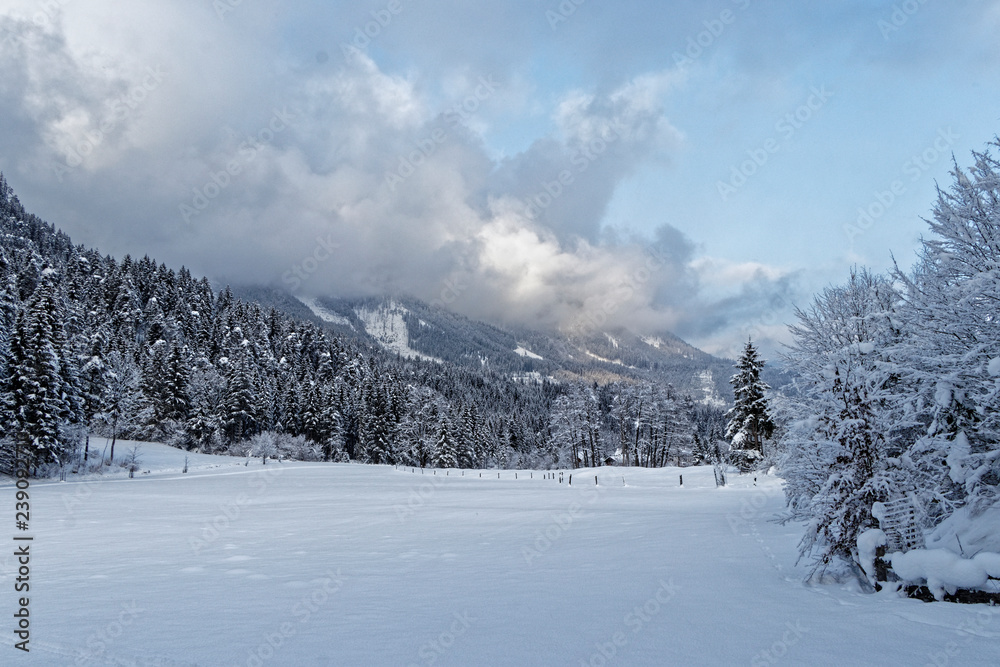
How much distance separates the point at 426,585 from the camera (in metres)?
8.45

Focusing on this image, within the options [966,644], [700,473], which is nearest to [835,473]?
[966,644]

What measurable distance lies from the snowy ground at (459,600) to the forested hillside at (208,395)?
28121mm

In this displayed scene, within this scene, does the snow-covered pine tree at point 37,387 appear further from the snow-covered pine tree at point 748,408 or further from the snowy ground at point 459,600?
the snow-covered pine tree at point 748,408

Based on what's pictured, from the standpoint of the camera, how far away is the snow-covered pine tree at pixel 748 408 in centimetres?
4375

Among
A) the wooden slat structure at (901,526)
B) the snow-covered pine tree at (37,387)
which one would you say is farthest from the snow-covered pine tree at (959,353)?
the snow-covered pine tree at (37,387)

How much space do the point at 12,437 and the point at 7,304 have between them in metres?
12.6

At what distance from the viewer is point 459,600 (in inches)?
Result: 295

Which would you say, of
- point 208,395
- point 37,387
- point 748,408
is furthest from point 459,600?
point 208,395

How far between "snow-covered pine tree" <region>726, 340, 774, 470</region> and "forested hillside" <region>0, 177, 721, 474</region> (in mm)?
21033

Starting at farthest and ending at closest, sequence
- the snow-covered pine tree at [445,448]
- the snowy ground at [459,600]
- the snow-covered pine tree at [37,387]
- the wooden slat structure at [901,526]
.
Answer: the snow-covered pine tree at [445,448]
the snow-covered pine tree at [37,387]
the wooden slat structure at [901,526]
the snowy ground at [459,600]

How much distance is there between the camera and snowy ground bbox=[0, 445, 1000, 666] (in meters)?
5.37

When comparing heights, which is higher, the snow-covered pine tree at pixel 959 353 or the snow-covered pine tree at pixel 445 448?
the snow-covered pine tree at pixel 959 353

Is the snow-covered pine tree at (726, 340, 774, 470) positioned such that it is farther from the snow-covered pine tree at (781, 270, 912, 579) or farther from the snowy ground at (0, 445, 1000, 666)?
the snow-covered pine tree at (781, 270, 912, 579)

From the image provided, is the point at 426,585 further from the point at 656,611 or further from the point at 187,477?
the point at 187,477
